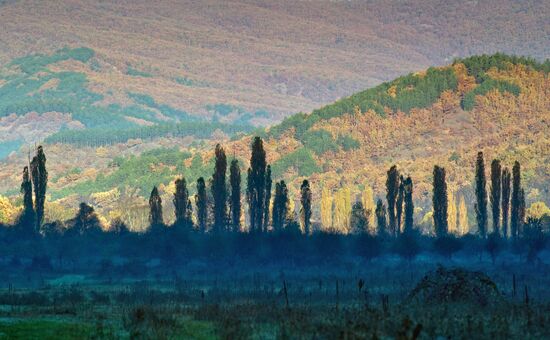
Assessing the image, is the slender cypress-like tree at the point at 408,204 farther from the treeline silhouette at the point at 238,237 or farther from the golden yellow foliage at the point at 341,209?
the golden yellow foliage at the point at 341,209

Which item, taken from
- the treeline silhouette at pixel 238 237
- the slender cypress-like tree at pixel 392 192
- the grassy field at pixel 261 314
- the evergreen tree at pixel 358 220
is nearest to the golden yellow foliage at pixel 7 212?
the treeline silhouette at pixel 238 237

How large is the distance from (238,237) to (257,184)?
1605 centimetres

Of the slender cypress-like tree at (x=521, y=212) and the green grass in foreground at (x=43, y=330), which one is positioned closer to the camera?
the green grass in foreground at (x=43, y=330)

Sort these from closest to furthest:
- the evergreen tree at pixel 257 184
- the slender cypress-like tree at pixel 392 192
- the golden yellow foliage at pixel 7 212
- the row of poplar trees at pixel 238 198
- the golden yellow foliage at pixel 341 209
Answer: the evergreen tree at pixel 257 184 < the row of poplar trees at pixel 238 198 < the slender cypress-like tree at pixel 392 192 < the golden yellow foliage at pixel 7 212 < the golden yellow foliage at pixel 341 209

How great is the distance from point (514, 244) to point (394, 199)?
22.9 m

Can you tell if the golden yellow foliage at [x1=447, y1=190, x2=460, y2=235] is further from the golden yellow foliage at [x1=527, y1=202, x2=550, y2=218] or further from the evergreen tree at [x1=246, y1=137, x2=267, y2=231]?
the evergreen tree at [x1=246, y1=137, x2=267, y2=231]

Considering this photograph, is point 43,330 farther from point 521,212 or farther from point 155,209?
point 521,212

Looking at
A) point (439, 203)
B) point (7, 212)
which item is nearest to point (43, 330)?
point (439, 203)

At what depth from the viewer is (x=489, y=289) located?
193 ft

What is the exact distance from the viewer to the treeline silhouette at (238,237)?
372 ft

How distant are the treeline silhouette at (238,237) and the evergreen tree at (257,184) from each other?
0.11 metres

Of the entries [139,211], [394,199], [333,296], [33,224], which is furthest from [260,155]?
[333,296]

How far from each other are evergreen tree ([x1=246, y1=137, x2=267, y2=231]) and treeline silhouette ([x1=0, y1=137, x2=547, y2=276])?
0.37 feet

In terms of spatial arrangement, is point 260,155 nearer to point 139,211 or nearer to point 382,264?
point 382,264
